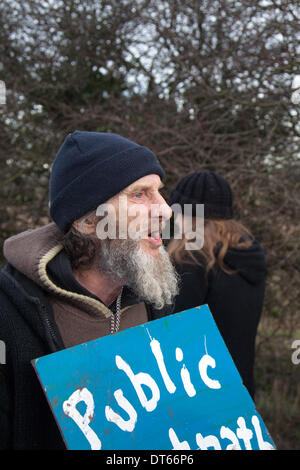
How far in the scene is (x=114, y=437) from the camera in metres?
1.09

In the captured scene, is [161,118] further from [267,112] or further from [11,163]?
[11,163]

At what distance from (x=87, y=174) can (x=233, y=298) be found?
1105mm

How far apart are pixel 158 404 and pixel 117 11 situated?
3.83 metres

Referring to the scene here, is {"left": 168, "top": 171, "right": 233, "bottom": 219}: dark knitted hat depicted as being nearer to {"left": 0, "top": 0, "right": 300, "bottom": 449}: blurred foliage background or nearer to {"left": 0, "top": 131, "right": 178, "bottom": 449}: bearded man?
{"left": 0, "top": 131, "right": 178, "bottom": 449}: bearded man

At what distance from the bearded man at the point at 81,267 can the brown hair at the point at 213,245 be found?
656 millimetres

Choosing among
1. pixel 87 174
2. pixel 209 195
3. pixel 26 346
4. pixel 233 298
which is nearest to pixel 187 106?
pixel 209 195

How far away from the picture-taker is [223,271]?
2221mm

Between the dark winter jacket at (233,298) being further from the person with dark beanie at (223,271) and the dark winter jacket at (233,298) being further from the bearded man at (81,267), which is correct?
the bearded man at (81,267)

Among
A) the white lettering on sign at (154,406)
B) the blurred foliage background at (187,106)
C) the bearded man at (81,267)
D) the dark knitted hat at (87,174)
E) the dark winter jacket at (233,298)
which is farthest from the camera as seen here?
the blurred foliage background at (187,106)

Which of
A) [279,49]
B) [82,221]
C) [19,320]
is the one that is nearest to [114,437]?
[19,320]

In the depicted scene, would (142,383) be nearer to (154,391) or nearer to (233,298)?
(154,391)

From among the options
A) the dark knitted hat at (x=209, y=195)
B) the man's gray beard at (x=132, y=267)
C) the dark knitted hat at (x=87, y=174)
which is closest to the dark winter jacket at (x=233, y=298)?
the dark knitted hat at (x=209, y=195)

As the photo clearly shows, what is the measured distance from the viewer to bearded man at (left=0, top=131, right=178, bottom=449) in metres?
1.20

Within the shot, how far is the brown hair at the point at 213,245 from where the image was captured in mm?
2223
